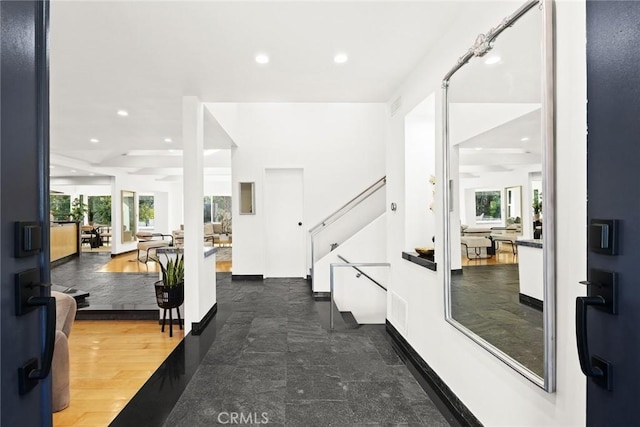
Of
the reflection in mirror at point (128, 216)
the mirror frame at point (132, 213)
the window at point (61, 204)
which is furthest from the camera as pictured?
the window at point (61, 204)

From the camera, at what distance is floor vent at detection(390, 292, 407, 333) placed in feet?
10.6

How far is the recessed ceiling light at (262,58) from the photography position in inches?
107

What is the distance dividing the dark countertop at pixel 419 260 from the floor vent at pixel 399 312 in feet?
1.49

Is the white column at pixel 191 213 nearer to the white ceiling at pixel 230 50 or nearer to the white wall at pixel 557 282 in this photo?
the white ceiling at pixel 230 50

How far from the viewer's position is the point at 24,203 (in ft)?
3.02

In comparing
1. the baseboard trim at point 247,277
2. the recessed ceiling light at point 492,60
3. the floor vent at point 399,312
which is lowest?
the baseboard trim at point 247,277

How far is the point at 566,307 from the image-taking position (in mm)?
1336

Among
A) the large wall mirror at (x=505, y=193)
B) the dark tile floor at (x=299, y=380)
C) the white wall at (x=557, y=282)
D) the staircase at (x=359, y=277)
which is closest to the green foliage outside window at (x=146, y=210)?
the staircase at (x=359, y=277)

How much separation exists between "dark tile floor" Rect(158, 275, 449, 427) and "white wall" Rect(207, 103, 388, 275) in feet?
8.37

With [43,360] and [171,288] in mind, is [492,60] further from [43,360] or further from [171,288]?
[171,288]

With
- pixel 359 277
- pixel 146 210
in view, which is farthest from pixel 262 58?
Answer: pixel 146 210

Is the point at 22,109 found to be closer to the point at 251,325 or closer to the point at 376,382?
the point at 376,382

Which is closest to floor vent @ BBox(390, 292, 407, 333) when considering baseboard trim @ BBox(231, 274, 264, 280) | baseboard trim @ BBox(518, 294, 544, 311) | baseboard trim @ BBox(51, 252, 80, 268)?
baseboard trim @ BBox(518, 294, 544, 311)

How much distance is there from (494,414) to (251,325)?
267 centimetres
